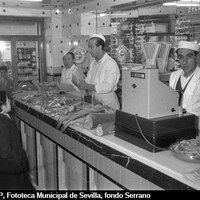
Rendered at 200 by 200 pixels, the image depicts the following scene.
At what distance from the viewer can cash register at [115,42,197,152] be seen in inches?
79.6

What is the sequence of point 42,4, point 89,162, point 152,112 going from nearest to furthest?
point 152,112, point 89,162, point 42,4

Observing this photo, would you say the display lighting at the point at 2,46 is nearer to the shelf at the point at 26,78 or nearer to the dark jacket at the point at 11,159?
the shelf at the point at 26,78

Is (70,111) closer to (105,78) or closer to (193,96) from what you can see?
(105,78)

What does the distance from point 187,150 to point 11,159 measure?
1676mm

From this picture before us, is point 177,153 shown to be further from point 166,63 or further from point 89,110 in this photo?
point 89,110

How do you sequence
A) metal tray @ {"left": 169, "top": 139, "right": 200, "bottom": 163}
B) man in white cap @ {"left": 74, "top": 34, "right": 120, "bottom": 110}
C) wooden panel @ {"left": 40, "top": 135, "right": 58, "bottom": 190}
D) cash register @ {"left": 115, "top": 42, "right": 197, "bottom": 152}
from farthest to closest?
man in white cap @ {"left": 74, "top": 34, "right": 120, "bottom": 110}
wooden panel @ {"left": 40, "top": 135, "right": 58, "bottom": 190}
cash register @ {"left": 115, "top": 42, "right": 197, "bottom": 152}
metal tray @ {"left": 169, "top": 139, "right": 200, "bottom": 163}

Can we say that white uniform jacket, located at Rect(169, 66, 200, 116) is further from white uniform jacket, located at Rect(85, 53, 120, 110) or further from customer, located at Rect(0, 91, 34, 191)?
customer, located at Rect(0, 91, 34, 191)

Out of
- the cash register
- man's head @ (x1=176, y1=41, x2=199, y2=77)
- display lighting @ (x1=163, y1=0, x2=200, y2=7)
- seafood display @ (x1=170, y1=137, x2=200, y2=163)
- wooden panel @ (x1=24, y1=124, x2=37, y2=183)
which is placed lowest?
wooden panel @ (x1=24, y1=124, x2=37, y2=183)

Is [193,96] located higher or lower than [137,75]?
lower

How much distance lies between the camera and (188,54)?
291cm

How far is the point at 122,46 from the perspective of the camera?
5.56m

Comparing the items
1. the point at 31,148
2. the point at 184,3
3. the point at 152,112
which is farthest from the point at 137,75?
the point at 184,3

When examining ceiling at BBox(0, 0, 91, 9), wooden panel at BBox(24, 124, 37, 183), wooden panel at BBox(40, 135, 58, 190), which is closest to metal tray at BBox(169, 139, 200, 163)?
wooden panel at BBox(40, 135, 58, 190)

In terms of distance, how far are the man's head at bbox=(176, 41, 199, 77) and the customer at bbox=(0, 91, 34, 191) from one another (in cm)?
172
